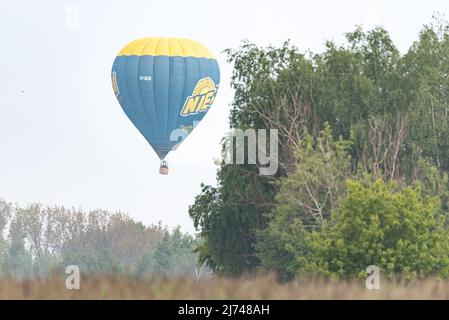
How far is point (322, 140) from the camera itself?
60625 mm

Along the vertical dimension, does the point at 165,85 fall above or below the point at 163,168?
above

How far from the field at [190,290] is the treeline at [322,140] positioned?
32722mm

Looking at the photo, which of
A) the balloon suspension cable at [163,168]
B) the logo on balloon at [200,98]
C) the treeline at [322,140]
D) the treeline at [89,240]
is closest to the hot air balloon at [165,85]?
the logo on balloon at [200,98]

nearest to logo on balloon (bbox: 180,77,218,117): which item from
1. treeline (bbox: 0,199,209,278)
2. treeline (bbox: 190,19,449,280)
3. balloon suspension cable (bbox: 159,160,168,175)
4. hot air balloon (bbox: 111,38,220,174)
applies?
hot air balloon (bbox: 111,38,220,174)

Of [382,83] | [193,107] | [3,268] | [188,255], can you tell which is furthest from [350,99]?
[188,255]

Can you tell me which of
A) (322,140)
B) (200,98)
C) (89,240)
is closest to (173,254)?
(89,240)

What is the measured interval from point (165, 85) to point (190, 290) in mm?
58445

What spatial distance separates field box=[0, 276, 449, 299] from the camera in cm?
1870

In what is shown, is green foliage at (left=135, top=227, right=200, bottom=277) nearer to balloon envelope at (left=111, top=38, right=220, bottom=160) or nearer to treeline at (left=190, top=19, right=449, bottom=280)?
balloon envelope at (left=111, top=38, right=220, bottom=160)

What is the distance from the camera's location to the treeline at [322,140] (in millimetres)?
57438

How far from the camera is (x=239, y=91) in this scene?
2608 inches

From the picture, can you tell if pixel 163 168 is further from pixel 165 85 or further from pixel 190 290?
pixel 190 290
